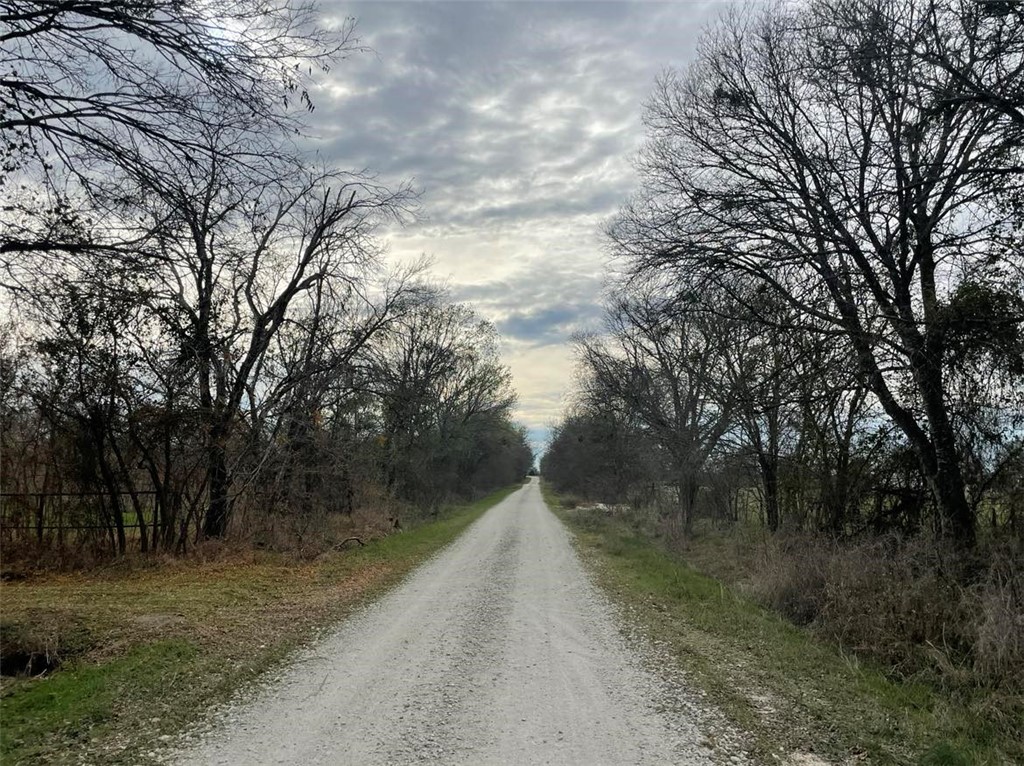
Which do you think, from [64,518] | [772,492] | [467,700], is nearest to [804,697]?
[467,700]

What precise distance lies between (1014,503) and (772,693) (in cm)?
667

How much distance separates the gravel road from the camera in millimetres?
4270

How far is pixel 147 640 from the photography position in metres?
6.68

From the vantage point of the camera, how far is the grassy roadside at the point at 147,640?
15.0ft

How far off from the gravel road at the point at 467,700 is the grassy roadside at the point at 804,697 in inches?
19.3

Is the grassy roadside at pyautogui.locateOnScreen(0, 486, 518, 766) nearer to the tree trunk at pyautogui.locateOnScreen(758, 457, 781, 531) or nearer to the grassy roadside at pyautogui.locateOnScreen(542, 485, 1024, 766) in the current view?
the grassy roadside at pyautogui.locateOnScreen(542, 485, 1024, 766)

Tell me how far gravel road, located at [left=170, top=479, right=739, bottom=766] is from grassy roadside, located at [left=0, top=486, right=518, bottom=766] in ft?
1.74

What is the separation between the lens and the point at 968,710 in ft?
17.1

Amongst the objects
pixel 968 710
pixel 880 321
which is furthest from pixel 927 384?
pixel 968 710

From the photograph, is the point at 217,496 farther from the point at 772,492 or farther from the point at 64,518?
the point at 772,492

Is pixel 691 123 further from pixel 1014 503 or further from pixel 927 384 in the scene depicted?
pixel 1014 503

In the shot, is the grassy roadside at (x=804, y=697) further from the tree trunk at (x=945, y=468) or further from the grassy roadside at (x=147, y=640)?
the grassy roadside at (x=147, y=640)

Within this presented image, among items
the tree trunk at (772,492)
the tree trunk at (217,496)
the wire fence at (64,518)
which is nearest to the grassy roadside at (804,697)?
the tree trunk at (772,492)

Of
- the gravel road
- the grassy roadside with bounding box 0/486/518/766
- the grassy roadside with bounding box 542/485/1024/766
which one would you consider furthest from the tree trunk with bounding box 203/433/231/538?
the grassy roadside with bounding box 542/485/1024/766
